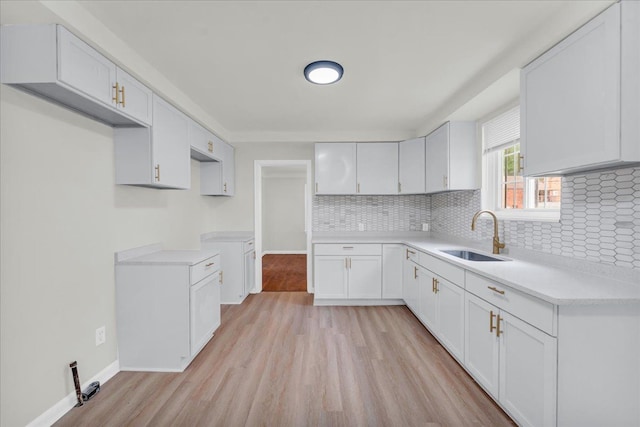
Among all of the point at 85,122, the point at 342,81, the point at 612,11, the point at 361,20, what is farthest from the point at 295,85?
the point at 612,11

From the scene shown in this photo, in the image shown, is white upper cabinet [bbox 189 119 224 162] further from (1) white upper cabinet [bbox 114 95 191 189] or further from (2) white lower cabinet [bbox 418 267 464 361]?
(2) white lower cabinet [bbox 418 267 464 361]

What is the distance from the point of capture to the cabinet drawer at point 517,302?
1.29 metres

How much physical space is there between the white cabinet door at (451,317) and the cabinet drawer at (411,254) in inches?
21.9

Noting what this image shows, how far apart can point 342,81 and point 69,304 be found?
8.53ft

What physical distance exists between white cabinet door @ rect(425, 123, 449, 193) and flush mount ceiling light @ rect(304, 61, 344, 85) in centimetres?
150

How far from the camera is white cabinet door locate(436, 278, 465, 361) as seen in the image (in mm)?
2084

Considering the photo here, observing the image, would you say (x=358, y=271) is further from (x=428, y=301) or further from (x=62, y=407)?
(x=62, y=407)

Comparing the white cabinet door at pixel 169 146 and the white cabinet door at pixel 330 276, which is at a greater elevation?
the white cabinet door at pixel 169 146

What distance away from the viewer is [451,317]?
2236mm

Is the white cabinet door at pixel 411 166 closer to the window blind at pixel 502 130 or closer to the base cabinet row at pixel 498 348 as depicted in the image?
the window blind at pixel 502 130

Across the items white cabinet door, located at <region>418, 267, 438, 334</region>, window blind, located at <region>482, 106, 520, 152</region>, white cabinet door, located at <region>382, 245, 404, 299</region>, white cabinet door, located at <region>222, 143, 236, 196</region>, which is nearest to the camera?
window blind, located at <region>482, 106, 520, 152</region>

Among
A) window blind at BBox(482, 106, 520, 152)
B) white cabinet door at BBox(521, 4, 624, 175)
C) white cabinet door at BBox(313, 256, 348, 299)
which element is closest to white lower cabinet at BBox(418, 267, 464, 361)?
white cabinet door at BBox(313, 256, 348, 299)

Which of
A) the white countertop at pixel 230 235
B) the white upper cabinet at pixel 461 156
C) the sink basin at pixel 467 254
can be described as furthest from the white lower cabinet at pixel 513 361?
the white countertop at pixel 230 235

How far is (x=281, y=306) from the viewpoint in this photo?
11.7 ft
